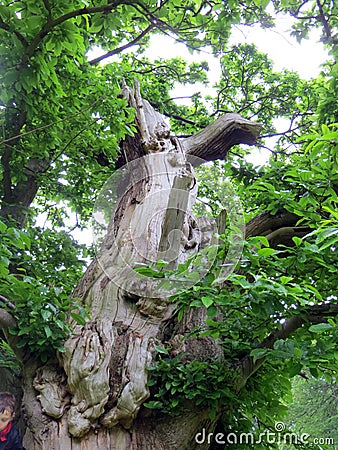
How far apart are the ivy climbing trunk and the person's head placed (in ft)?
0.56

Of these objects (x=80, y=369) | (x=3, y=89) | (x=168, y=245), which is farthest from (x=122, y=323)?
(x=3, y=89)

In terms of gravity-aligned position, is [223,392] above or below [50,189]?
below

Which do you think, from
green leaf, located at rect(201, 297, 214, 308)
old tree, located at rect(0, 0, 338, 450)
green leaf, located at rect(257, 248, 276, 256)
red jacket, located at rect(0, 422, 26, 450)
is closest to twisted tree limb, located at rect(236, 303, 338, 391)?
old tree, located at rect(0, 0, 338, 450)

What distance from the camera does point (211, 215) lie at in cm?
263

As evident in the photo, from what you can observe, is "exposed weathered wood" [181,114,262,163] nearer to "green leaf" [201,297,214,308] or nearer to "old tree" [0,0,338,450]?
"old tree" [0,0,338,450]

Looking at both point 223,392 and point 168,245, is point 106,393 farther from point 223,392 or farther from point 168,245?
point 168,245

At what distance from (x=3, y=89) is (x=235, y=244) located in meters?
1.96

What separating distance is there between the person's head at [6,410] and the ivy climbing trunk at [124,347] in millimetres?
170

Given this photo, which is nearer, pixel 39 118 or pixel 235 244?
pixel 235 244

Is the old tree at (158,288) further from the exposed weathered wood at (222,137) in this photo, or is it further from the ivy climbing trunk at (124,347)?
the exposed weathered wood at (222,137)

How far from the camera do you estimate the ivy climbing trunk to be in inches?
94.1

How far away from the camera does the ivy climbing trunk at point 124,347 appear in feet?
7.84

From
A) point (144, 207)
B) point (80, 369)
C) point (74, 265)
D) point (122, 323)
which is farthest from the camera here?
point (74, 265)

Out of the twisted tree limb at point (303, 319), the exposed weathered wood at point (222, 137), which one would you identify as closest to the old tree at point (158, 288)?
the twisted tree limb at point (303, 319)
